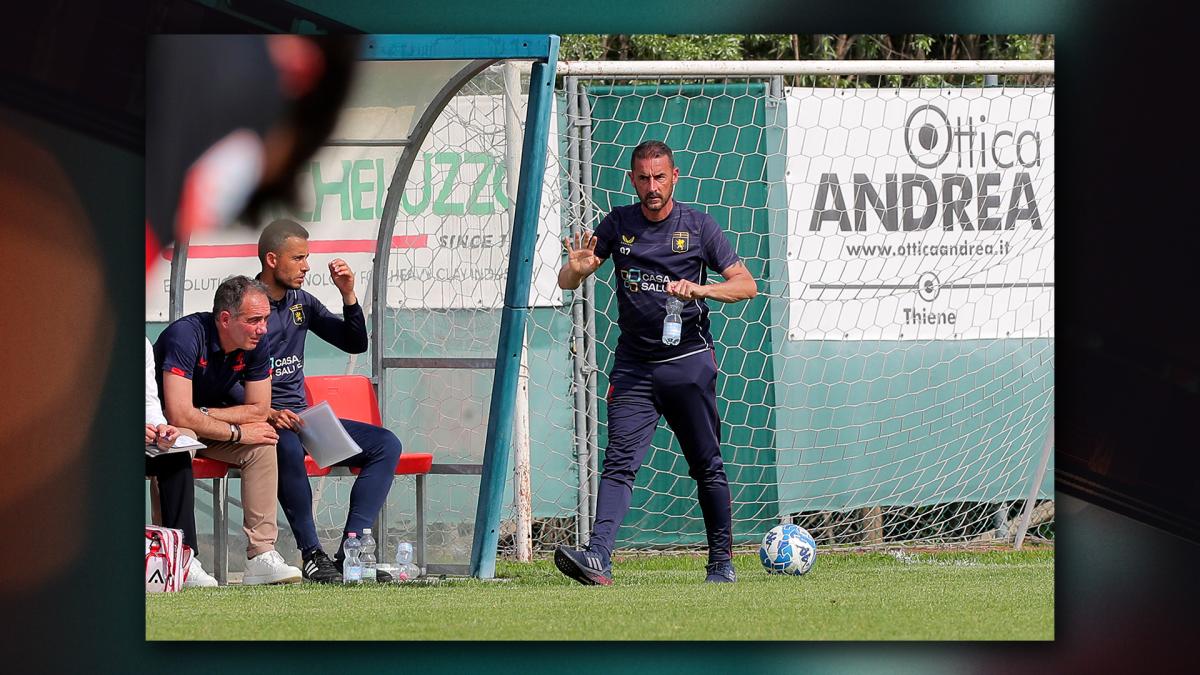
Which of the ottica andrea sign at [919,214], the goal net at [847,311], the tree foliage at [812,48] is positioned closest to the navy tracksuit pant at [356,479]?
the goal net at [847,311]

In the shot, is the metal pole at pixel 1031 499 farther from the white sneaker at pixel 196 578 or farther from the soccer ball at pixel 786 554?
the white sneaker at pixel 196 578

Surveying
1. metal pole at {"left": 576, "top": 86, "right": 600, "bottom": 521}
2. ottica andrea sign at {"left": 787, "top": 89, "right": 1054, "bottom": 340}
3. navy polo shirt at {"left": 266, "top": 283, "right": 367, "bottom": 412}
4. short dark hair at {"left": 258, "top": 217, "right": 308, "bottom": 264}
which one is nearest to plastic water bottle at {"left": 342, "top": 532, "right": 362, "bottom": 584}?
navy polo shirt at {"left": 266, "top": 283, "right": 367, "bottom": 412}

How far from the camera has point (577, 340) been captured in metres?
6.74

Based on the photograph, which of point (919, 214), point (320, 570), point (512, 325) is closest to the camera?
point (512, 325)

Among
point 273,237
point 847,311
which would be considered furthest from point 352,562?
point 847,311

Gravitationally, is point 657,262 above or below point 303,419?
above

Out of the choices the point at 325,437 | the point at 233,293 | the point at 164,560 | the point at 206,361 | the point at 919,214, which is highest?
the point at 919,214

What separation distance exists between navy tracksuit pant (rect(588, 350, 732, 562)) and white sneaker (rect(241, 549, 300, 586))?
3.68 feet

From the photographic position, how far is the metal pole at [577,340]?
6.58 meters

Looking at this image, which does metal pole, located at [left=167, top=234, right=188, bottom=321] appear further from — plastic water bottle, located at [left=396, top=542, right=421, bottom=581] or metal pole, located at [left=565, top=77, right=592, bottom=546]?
metal pole, located at [left=565, top=77, right=592, bottom=546]

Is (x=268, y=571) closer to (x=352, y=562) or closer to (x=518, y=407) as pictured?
(x=352, y=562)

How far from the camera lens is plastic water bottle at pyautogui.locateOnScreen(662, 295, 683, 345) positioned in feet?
17.6

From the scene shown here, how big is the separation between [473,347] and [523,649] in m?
1.72

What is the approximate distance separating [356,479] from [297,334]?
567mm
